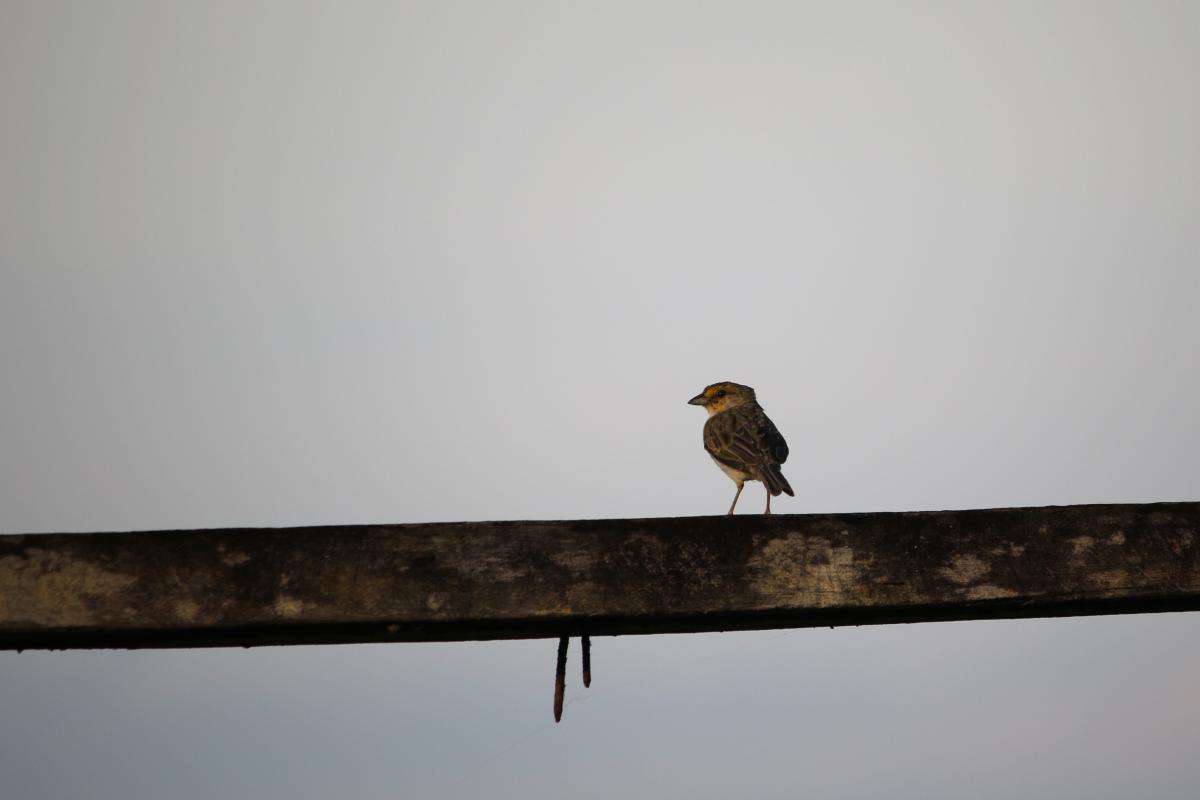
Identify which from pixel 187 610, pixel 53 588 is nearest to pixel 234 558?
pixel 187 610

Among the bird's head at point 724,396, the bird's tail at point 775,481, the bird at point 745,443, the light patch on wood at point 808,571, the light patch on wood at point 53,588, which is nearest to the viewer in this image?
the light patch on wood at point 53,588

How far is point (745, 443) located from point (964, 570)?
690 centimetres

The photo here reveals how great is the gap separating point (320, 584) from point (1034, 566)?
196 cm

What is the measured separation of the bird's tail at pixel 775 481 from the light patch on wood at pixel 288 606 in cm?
669

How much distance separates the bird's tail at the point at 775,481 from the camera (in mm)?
9324

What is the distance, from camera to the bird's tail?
9.32 meters

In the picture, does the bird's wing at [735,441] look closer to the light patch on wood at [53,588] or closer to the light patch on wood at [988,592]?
the light patch on wood at [988,592]

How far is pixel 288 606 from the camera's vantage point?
299 cm

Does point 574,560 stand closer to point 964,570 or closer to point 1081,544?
point 964,570

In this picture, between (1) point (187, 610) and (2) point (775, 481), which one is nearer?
(1) point (187, 610)

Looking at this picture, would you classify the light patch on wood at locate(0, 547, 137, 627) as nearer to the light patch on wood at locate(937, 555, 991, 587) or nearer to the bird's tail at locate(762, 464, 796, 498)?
the light patch on wood at locate(937, 555, 991, 587)

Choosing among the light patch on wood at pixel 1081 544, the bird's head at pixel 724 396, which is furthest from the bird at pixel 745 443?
the light patch on wood at pixel 1081 544

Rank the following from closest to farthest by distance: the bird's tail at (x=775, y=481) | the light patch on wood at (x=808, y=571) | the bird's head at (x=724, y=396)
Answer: the light patch on wood at (x=808, y=571) → the bird's tail at (x=775, y=481) → the bird's head at (x=724, y=396)

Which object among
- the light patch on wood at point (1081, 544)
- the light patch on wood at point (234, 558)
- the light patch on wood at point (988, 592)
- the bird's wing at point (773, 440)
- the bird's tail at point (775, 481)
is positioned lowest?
the light patch on wood at point (988, 592)
